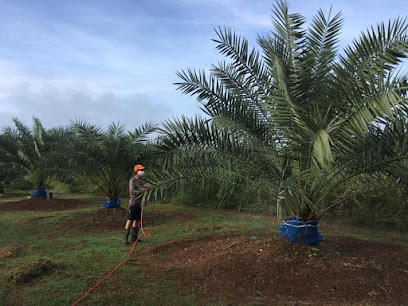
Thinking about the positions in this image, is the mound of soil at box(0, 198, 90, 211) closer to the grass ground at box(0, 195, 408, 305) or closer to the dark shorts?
the grass ground at box(0, 195, 408, 305)

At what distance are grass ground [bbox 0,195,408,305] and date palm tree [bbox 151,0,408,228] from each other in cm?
140

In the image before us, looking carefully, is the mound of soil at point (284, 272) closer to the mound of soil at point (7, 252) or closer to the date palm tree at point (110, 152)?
the mound of soil at point (7, 252)

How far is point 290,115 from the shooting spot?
528 cm

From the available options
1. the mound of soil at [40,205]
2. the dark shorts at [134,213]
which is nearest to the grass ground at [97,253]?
the dark shorts at [134,213]

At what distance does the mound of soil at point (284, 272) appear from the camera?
177 inches

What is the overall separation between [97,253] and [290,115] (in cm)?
413

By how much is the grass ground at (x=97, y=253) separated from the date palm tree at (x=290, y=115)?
140cm

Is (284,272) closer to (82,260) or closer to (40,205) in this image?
(82,260)

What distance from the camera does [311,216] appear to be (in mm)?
5836

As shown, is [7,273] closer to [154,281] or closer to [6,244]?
[154,281]

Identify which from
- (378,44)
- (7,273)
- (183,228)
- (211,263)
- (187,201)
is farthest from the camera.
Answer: (187,201)

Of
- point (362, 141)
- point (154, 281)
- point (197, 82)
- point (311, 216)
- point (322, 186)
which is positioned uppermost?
point (197, 82)

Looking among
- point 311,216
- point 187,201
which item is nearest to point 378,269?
point 311,216

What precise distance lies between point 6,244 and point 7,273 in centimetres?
275
